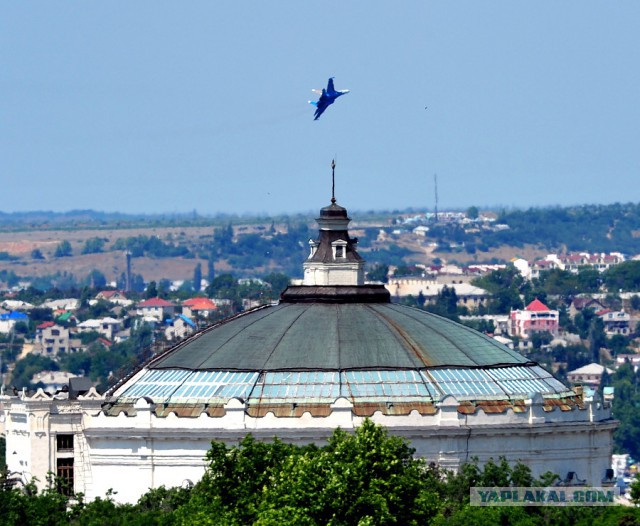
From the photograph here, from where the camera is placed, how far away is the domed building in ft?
341

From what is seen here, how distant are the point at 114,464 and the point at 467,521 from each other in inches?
798

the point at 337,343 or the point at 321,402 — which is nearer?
the point at 321,402

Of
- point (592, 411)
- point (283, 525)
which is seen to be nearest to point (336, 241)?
point (592, 411)

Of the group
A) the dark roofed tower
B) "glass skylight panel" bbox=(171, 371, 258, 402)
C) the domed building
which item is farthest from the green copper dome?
the dark roofed tower

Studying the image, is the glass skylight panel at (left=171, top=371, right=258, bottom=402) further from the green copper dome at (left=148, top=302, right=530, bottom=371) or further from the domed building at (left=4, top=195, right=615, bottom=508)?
the green copper dome at (left=148, top=302, right=530, bottom=371)

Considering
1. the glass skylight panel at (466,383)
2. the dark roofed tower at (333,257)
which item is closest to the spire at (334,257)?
the dark roofed tower at (333,257)

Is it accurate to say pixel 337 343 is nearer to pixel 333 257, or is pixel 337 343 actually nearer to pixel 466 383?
pixel 466 383

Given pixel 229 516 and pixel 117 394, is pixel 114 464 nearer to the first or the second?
pixel 117 394

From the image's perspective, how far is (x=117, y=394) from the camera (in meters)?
113

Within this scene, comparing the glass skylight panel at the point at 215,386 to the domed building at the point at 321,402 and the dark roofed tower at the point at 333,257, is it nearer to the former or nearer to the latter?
the domed building at the point at 321,402

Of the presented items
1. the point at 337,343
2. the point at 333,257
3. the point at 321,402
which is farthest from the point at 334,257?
the point at 321,402

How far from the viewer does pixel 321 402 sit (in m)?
105

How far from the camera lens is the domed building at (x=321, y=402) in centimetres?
10400

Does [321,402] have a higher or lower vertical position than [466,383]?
lower
